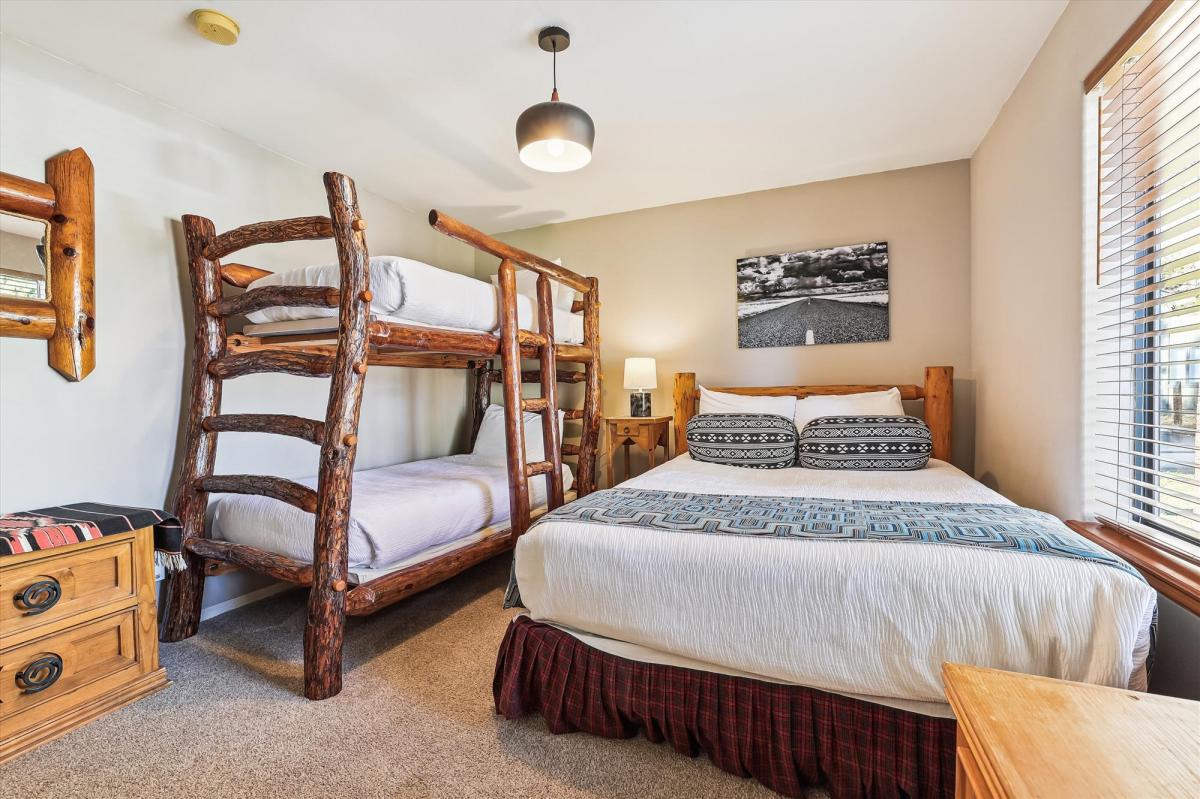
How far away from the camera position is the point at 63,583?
1.67 meters

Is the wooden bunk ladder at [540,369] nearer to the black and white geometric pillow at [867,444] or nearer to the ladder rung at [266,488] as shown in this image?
the ladder rung at [266,488]

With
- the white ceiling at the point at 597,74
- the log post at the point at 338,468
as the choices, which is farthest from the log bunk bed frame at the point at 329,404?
the white ceiling at the point at 597,74

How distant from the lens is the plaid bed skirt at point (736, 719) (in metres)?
1.23

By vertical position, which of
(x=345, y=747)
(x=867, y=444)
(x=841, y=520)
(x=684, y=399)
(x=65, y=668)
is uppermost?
(x=684, y=399)

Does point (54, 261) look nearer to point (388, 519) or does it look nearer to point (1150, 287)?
point (388, 519)

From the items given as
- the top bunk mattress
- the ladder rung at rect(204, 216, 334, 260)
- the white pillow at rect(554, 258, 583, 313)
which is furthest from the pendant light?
the white pillow at rect(554, 258, 583, 313)

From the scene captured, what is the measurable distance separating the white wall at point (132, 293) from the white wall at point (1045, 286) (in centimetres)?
345

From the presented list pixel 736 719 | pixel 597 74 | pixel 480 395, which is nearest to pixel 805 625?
pixel 736 719

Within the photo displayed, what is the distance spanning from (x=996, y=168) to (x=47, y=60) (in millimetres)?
4174

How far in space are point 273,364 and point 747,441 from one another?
7.50ft

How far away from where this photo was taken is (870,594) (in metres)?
1.24

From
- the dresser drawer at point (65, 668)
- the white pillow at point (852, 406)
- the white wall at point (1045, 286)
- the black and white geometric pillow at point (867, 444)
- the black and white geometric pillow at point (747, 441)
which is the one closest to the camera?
the dresser drawer at point (65, 668)

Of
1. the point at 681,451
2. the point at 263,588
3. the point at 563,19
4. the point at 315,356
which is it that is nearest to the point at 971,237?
the point at 681,451

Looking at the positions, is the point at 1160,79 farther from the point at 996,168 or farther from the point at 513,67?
the point at 513,67
